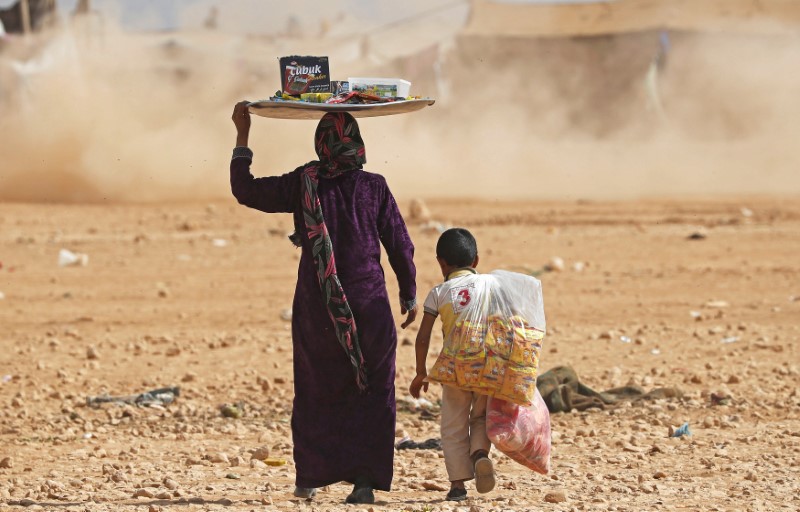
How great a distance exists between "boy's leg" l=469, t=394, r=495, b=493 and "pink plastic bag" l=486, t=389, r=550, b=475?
0.05 meters

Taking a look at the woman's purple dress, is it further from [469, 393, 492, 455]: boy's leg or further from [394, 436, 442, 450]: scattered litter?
[394, 436, 442, 450]: scattered litter

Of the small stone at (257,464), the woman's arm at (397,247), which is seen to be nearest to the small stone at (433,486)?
the woman's arm at (397,247)

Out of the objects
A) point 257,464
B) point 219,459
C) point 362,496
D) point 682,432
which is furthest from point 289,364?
point 362,496

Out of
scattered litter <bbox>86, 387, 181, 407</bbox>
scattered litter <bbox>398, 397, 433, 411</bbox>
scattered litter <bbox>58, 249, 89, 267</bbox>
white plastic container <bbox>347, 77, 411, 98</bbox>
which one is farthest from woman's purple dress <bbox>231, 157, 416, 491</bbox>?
scattered litter <bbox>58, 249, 89, 267</bbox>

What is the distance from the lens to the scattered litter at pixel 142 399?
25.4 feet

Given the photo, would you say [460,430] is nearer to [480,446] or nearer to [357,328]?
[480,446]

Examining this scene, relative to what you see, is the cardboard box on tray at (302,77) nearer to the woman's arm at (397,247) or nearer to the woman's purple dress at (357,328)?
the woman's purple dress at (357,328)

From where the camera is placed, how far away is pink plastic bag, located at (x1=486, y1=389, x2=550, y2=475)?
16.4ft

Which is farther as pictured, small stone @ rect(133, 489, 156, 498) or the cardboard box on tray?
small stone @ rect(133, 489, 156, 498)

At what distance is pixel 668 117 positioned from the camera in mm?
30219

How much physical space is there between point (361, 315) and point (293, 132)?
1815cm

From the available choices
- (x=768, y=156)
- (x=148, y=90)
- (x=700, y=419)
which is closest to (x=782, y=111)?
(x=768, y=156)

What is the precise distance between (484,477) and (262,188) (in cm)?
141

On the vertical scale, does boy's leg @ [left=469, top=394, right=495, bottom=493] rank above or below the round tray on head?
below
